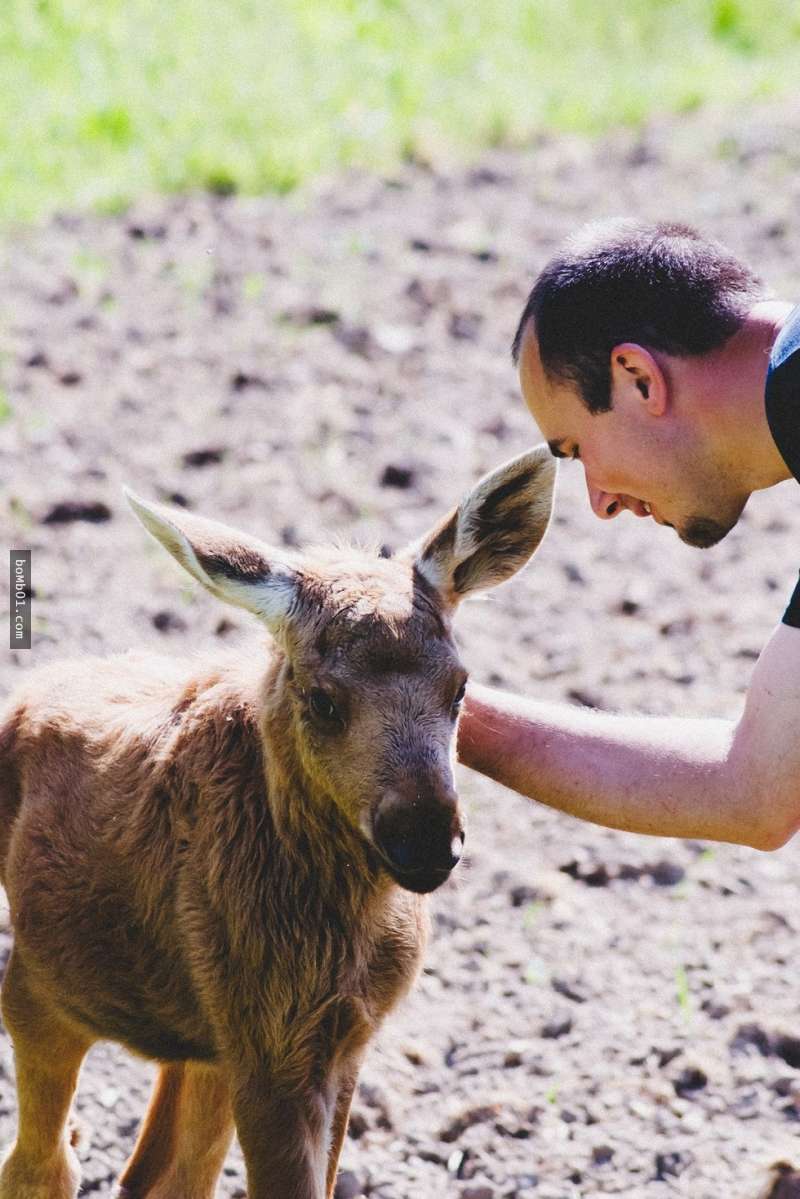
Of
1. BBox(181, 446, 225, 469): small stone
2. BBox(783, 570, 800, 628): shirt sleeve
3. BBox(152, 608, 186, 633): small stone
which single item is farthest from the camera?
BBox(181, 446, 225, 469): small stone

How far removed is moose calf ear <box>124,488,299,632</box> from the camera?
→ 4809mm

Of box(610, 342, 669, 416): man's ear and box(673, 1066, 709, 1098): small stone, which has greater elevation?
box(610, 342, 669, 416): man's ear

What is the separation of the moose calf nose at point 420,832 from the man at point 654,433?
2.67 feet

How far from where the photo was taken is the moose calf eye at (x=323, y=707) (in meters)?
4.65

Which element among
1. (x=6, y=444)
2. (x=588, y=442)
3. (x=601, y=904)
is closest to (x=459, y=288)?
(x=6, y=444)

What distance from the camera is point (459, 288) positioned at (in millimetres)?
11625

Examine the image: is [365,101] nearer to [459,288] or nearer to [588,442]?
[459,288]

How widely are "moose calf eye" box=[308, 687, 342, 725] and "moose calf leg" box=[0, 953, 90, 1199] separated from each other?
4.32 ft

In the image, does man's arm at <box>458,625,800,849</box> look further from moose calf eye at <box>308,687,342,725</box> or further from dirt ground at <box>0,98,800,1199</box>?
dirt ground at <box>0,98,800,1199</box>

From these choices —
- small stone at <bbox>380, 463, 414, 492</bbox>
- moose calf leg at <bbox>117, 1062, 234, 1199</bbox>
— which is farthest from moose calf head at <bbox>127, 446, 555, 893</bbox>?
small stone at <bbox>380, 463, 414, 492</bbox>

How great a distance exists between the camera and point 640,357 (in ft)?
15.9

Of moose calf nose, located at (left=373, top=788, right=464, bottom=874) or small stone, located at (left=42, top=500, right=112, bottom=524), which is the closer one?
moose calf nose, located at (left=373, top=788, right=464, bottom=874)

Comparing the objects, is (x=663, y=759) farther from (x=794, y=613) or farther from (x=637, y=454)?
(x=637, y=454)

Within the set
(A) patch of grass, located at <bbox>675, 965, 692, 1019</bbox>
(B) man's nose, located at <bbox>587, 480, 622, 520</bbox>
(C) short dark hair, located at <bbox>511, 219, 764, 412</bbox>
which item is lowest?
(A) patch of grass, located at <bbox>675, 965, 692, 1019</bbox>
